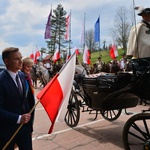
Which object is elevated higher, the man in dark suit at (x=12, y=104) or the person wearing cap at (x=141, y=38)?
the person wearing cap at (x=141, y=38)

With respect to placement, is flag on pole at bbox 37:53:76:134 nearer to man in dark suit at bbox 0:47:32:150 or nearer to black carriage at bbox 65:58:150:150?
man in dark suit at bbox 0:47:32:150

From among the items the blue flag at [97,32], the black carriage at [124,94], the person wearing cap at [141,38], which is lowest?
the black carriage at [124,94]

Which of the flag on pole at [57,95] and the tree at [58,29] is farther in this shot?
the tree at [58,29]

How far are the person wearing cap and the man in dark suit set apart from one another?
1.82 metres

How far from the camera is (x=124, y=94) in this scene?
3873 millimetres

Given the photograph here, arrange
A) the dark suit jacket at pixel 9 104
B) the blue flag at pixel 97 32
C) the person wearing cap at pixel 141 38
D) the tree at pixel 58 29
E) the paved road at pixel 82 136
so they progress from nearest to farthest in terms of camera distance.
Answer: the dark suit jacket at pixel 9 104 < the person wearing cap at pixel 141 38 < the paved road at pixel 82 136 < the blue flag at pixel 97 32 < the tree at pixel 58 29

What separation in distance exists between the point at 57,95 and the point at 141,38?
5.21ft

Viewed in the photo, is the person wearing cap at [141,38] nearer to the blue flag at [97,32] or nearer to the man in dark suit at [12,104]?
the man in dark suit at [12,104]

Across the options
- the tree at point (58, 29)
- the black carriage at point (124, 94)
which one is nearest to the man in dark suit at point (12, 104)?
the black carriage at point (124, 94)

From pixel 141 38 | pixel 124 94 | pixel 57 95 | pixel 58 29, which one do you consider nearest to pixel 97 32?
pixel 124 94

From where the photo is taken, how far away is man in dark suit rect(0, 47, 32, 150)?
8.25 feet

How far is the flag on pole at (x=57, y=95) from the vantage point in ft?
9.43

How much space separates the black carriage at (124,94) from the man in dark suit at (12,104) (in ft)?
5.39

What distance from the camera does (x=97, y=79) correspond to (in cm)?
475
